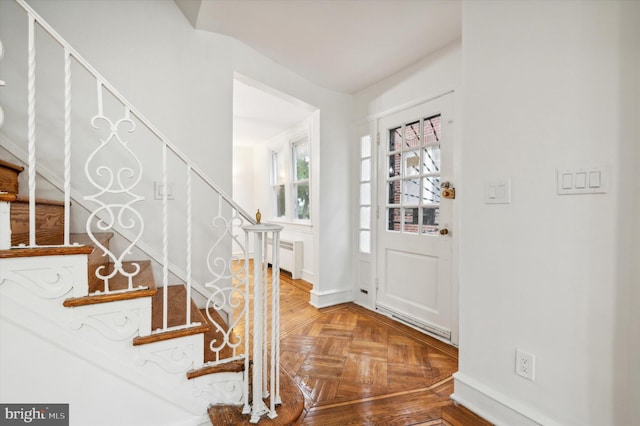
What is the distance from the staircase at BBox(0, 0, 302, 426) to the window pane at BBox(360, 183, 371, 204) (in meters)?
1.95

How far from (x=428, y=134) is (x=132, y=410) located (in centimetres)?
267

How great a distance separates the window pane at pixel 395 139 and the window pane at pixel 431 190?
484mm

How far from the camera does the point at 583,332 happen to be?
1.24m

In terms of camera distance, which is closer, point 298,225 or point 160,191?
point 160,191

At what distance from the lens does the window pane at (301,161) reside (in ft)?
15.6

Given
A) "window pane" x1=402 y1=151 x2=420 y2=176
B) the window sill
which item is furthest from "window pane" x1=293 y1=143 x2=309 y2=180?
"window pane" x1=402 y1=151 x2=420 y2=176

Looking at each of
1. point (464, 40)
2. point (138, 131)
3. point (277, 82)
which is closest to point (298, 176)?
point (277, 82)

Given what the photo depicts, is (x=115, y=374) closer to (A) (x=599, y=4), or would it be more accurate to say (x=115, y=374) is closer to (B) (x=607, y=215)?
(B) (x=607, y=215)

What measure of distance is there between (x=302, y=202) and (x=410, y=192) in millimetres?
2378

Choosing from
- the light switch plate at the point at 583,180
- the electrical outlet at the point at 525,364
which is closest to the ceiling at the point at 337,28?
the light switch plate at the point at 583,180

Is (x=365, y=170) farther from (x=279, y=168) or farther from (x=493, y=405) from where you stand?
(x=279, y=168)

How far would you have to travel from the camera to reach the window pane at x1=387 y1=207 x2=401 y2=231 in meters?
2.93

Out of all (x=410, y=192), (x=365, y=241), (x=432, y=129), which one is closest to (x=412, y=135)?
(x=432, y=129)

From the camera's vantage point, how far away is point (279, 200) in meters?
5.68
